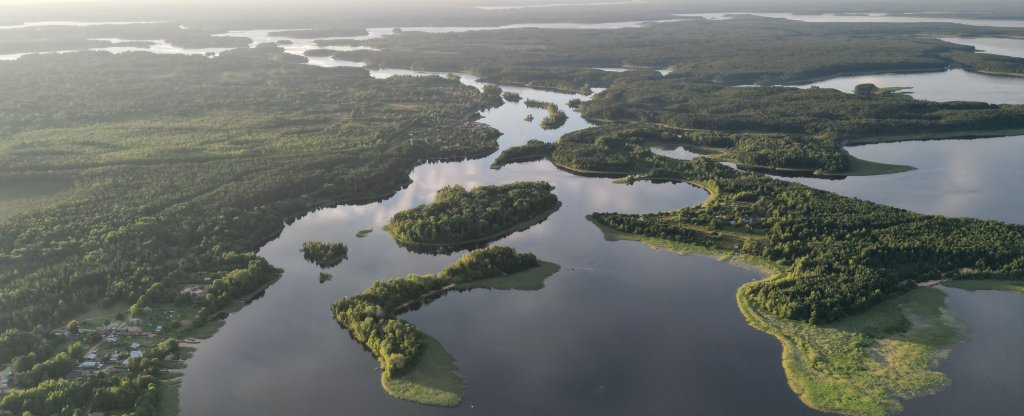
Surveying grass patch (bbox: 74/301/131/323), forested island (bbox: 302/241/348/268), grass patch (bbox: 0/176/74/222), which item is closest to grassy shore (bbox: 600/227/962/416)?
forested island (bbox: 302/241/348/268)

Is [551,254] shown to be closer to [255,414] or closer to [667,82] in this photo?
[255,414]

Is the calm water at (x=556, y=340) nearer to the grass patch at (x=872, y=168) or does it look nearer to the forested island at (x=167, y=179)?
the forested island at (x=167, y=179)

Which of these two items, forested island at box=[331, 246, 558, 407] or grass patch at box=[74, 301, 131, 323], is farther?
grass patch at box=[74, 301, 131, 323]

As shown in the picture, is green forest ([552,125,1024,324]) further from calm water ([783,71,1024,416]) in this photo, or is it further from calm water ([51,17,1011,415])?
calm water ([783,71,1024,416])

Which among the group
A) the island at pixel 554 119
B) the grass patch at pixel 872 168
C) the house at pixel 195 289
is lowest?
the house at pixel 195 289

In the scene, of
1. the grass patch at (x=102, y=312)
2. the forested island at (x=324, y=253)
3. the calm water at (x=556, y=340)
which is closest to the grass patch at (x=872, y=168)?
the calm water at (x=556, y=340)
